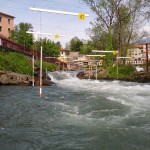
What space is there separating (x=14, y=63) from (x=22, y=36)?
31.9m

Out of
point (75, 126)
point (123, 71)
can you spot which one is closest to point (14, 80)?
point (75, 126)

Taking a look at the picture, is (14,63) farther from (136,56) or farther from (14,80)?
(136,56)

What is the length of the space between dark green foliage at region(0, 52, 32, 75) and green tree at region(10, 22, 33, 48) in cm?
2771

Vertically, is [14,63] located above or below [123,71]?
above

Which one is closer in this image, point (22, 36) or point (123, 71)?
point (123, 71)

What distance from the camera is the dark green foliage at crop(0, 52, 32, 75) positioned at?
31.0 m

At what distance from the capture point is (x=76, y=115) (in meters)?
11.9

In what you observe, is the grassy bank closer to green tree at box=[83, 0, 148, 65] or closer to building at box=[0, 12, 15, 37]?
green tree at box=[83, 0, 148, 65]

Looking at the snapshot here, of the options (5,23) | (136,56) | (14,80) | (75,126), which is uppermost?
(5,23)

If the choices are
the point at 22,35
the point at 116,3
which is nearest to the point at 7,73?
the point at 116,3

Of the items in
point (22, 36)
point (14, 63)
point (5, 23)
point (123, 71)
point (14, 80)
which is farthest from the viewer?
point (5, 23)

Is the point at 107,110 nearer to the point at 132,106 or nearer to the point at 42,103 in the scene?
the point at 132,106

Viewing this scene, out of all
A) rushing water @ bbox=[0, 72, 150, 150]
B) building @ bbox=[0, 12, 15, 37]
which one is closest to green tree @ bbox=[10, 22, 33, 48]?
building @ bbox=[0, 12, 15, 37]

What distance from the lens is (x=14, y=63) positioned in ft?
A: 107
